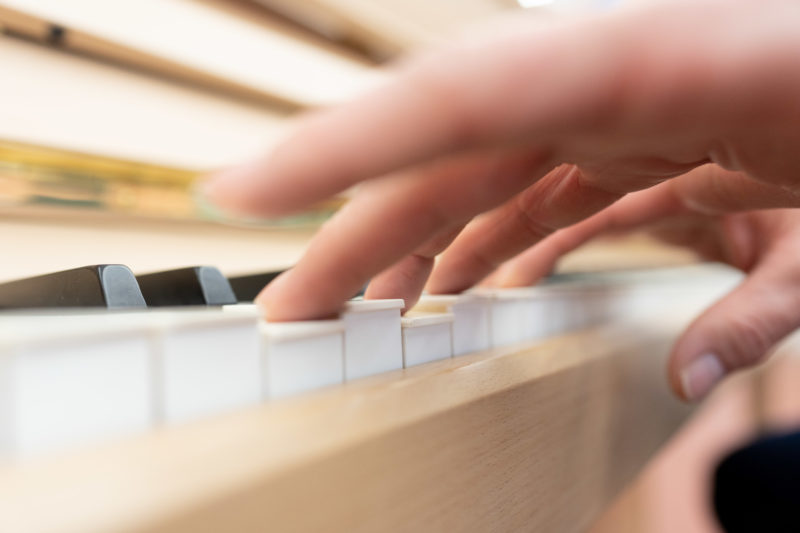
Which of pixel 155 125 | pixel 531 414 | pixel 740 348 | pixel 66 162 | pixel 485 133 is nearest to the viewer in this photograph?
pixel 485 133

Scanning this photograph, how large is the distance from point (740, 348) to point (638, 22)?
437 mm

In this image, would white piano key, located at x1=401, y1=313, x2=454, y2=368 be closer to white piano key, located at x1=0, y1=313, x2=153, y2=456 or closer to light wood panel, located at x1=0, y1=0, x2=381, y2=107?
white piano key, located at x1=0, y1=313, x2=153, y2=456

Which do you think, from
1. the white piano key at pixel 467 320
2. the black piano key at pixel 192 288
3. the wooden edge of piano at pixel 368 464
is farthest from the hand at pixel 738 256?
the black piano key at pixel 192 288

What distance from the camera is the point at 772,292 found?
1.79ft

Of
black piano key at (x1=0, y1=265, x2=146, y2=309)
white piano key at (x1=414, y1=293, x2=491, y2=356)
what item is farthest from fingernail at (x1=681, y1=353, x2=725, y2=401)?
black piano key at (x1=0, y1=265, x2=146, y2=309)

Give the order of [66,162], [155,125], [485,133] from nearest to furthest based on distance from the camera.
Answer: [485,133] < [66,162] < [155,125]

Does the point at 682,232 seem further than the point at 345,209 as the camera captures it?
Yes

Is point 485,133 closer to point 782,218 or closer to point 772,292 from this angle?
point 772,292

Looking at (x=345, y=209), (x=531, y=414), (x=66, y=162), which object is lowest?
(x=531, y=414)

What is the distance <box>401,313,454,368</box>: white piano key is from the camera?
1.09ft

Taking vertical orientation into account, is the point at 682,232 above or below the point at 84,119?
below

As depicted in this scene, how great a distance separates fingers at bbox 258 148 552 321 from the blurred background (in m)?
0.12

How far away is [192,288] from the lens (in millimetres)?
404

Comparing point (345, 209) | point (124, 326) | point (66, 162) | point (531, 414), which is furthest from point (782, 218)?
point (66, 162)
